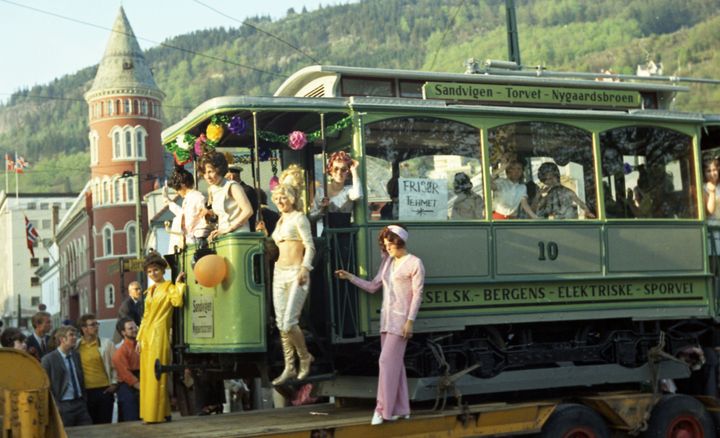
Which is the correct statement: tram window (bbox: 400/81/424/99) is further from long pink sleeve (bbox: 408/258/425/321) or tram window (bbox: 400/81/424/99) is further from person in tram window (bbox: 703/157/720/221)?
person in tram window (bbox: 703/157/720/221)

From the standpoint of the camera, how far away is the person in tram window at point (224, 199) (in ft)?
34.2

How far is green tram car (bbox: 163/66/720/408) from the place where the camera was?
10.5 m

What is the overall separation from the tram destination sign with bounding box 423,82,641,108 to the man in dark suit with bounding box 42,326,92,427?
4.52 meters

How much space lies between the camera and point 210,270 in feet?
32.7

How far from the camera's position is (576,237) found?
11.6m

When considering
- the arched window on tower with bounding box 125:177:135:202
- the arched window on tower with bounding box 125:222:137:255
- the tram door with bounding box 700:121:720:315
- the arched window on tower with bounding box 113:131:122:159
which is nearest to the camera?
the tram door with bounding box 700:121:720:315

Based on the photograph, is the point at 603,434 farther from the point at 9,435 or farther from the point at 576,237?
the point at 9,435

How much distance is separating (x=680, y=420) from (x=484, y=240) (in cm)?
281

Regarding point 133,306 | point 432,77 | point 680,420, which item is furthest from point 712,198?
point 133,306

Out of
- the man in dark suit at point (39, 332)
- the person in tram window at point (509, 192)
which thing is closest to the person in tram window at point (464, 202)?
the person in tram window at point (509, 192)

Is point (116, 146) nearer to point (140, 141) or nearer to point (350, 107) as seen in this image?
point (140, 141)

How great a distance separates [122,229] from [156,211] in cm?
2190

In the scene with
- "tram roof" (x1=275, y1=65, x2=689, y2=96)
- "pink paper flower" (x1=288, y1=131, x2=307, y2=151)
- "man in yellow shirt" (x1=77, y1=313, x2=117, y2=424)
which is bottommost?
"man in yellow shirt" (x1=77, y1=313, x2=117, y2=424)

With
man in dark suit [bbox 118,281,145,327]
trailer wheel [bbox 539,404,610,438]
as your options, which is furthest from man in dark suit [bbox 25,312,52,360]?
trailer wheel [bbox 539,404,610,438]
